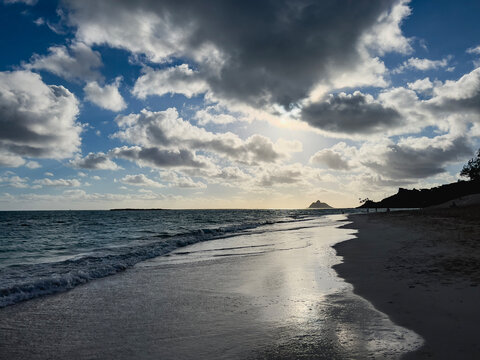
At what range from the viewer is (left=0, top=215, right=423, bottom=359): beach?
17.2ft

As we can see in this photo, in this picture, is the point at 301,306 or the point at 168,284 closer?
the point at 301,306

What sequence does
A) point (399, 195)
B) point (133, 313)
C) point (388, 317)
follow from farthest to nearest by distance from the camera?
point (399, 195) → point (133, 313) → point (388, 317)

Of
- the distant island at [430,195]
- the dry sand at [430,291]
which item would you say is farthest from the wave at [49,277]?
the distant island at [430,195]

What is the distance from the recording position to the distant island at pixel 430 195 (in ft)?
291

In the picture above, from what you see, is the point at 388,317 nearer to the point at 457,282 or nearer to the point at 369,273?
the point at 457,282

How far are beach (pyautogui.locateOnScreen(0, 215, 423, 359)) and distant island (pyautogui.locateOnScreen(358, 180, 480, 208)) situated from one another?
9926cm

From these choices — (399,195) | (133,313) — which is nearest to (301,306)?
(133,313)

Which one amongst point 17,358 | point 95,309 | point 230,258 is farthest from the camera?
point 230,258

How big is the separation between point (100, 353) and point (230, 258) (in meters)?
11.6

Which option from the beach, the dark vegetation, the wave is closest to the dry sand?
the beach

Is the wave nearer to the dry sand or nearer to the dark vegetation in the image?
the dry sand

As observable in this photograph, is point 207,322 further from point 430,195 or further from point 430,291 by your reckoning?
point 430,195

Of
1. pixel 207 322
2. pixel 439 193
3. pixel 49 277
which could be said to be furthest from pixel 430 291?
pixel 439 193

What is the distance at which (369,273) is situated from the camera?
36.4 feet
